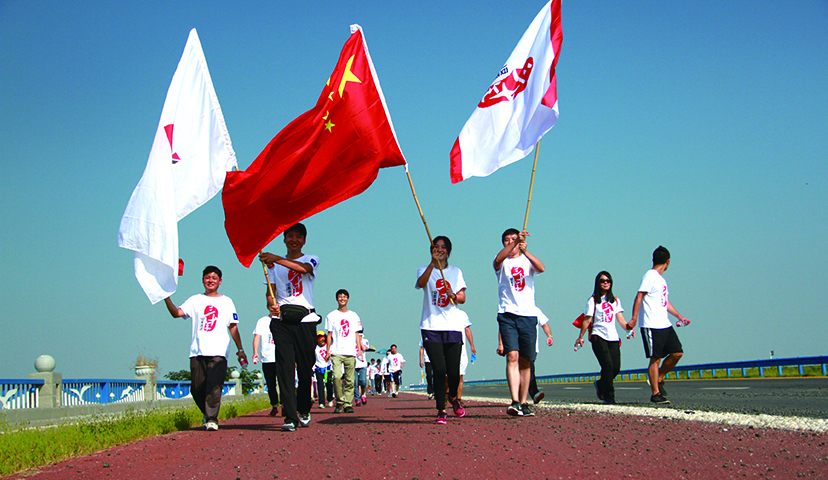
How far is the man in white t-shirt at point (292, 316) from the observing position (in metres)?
7.93

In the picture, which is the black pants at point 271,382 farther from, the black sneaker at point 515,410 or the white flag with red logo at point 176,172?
the black sneaker at point 515,410

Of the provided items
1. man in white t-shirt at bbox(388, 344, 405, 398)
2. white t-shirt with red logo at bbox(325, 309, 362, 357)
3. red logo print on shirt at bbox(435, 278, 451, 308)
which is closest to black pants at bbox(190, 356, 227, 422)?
red logo print on shirt at bbox(435, 278, 451, 308)

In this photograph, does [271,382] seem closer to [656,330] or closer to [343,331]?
[343,331]

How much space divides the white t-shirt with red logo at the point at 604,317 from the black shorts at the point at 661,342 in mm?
866

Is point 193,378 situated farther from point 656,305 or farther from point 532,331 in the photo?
point 656,305

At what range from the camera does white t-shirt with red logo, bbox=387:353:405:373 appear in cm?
2758

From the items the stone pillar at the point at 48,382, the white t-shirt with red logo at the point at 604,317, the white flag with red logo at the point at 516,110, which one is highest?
the white flag with red logo at the point at 516,110

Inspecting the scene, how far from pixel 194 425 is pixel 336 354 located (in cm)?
307

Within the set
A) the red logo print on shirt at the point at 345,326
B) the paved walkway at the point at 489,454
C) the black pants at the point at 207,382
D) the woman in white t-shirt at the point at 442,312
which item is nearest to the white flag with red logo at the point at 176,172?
the black pants at the point at 207,382

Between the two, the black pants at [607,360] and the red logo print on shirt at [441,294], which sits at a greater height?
the red logo print on shirt at [441,294]

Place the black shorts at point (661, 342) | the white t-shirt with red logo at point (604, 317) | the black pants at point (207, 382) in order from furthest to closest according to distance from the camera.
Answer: the white t-shirt with red logo at point (604, 317) → the black shorts at point (661, 342) → the black pants at point (207, 382)

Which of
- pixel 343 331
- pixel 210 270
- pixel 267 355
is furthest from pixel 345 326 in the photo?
pixel 210 270

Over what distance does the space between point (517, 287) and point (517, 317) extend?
13.6 inches

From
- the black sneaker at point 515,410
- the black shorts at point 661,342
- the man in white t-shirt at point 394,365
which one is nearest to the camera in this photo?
the black sneaker at point 515,410
